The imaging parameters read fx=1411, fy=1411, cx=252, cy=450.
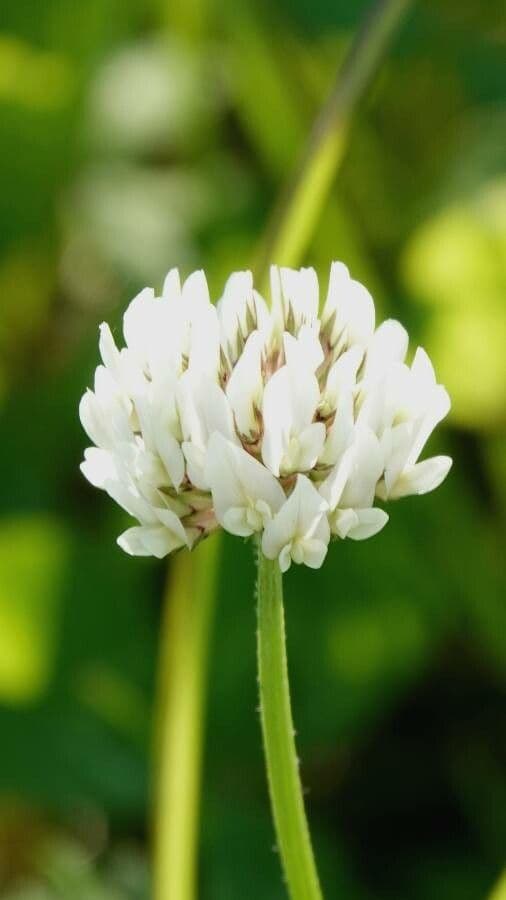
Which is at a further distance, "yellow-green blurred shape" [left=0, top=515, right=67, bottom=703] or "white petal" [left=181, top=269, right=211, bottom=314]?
"yellow-green blurred shape" [left=0, top=515, right=67, bottom=703]

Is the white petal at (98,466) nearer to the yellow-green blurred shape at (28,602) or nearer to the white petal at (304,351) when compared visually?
the white petal at (304,351)

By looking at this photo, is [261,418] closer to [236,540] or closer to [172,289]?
[172,289]

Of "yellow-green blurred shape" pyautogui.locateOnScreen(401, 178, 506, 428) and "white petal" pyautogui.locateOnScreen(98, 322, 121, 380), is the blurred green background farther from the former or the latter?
"white petal" pyautogui.locateOnScreen(98, 322, 121, 380)

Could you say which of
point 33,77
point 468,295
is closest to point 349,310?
point 468,295

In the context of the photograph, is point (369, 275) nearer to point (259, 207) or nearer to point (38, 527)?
point (259, 207)

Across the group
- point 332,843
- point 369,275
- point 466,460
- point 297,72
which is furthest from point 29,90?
point 332,843

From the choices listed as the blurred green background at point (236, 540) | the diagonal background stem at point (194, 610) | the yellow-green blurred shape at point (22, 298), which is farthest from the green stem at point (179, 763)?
the yellow-green blurred shape at point (22, 298)

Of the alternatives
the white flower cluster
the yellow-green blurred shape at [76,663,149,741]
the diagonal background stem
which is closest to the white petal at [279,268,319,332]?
the white flower cluster
